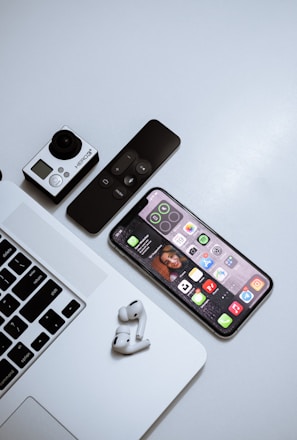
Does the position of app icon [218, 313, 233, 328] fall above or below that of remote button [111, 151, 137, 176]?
below

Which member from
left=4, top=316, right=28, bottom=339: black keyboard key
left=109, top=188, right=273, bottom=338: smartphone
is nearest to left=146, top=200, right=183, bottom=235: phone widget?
left=109, top=188, right=273, bottom=338: smartphone

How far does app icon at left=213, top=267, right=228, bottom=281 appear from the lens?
0.82m

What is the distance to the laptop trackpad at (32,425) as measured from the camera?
0.75 m

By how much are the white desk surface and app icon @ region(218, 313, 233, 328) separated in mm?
24

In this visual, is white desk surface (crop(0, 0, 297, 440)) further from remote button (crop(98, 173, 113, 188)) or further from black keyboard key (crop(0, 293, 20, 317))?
black keyboard key (crop(0, 293, 20, 317))

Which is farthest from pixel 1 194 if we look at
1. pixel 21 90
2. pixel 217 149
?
pixel 217 149

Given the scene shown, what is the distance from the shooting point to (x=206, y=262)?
0.83 meters

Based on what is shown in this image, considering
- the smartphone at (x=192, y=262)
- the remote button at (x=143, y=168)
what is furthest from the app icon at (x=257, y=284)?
the remote button at (x=143, y=168)

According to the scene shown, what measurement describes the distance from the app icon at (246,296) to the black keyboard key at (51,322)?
0.76ft

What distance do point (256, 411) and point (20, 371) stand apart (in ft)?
0.97

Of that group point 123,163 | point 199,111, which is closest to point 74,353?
point 123,163

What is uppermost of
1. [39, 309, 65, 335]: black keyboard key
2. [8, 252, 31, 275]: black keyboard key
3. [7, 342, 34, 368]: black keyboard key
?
[8, 252, 31, 275]: black keyboard key

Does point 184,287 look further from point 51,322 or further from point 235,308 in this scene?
point 51,322

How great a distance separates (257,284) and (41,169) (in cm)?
32
